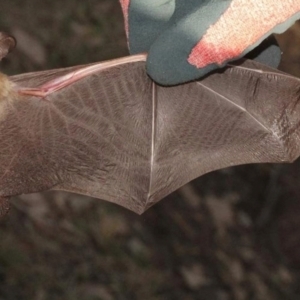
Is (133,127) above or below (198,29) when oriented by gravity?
below

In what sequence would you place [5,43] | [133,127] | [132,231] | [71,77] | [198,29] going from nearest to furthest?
[198,29], [5,43], [71,77], [133,127], [132,231]

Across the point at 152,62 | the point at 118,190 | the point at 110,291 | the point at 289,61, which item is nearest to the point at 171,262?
the point at 110,291

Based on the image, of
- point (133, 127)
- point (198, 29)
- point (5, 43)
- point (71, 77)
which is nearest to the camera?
point (198, 29)

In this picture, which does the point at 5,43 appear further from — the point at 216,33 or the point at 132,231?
the point at 132,231

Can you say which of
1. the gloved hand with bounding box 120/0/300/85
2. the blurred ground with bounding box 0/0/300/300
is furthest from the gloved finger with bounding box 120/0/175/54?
the blurred ground with bounding box 0/0/300/300

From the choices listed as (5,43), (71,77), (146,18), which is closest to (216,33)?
(146,18)

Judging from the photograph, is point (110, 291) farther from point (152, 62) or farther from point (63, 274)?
point (152, 62)
